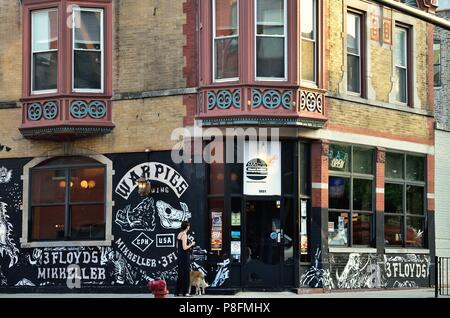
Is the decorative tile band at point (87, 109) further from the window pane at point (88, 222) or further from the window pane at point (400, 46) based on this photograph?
the window pane at point (400, 46)

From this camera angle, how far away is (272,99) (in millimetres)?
21984

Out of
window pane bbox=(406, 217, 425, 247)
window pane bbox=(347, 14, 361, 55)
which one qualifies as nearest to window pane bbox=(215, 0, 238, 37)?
window pane bbox=(347, 14, 361, 55)

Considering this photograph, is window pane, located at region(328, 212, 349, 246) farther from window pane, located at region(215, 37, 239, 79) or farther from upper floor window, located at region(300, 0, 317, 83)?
window pane, located at region(215, 37, 239, 79)

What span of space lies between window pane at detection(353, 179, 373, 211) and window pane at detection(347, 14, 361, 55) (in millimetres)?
3531

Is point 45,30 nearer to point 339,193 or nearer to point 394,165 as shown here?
point 339,193

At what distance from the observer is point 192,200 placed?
888 inches

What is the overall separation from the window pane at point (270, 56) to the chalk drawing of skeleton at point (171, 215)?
383 centimetres

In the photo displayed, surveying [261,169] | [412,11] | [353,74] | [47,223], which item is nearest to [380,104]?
[353,74]

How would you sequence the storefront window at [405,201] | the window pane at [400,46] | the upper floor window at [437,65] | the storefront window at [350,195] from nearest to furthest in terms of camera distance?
1. the storefront window at [350,195]
2. the storefront window at [405,201]
3. the window pane at [400,46]
4. the upper floor window at [437,65]

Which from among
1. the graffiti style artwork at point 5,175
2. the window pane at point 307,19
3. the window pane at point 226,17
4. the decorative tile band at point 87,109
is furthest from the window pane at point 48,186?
the window pane at point 307,19

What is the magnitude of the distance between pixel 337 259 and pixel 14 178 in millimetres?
8781

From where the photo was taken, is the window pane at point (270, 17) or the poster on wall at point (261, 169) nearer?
the poster on wall at point (261, 169)

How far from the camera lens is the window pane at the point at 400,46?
26438 millimetres
